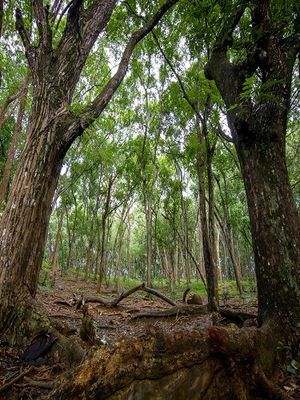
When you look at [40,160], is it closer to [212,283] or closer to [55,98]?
[55,98]

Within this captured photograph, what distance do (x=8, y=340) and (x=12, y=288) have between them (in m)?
0.60

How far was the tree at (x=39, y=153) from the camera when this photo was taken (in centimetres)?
367

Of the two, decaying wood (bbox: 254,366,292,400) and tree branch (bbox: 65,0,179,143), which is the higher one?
tree branch (bbox: 65,0,179,143)

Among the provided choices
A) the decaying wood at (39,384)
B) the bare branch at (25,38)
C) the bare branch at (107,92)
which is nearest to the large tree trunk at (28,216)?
the bare branch at (107,92)

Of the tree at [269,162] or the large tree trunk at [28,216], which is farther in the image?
the large tree trunk at [28,216]

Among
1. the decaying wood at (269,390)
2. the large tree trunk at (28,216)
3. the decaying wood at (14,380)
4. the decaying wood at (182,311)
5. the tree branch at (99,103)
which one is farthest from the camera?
the decaying wood at (182,311)

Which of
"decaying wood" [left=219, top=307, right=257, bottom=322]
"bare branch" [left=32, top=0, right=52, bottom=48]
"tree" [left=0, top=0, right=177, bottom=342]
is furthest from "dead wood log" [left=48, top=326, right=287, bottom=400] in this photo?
"bare branch" [left=32, top=0, right=52, bottom=48]

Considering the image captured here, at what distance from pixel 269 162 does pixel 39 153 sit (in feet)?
10.3

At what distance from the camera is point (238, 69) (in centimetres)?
429

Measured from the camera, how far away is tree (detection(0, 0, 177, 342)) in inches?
144

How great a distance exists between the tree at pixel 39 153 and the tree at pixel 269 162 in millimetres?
2264

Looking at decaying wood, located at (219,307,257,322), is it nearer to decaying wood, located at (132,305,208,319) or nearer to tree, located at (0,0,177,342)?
decaying wood, located at (132,305,208,319)

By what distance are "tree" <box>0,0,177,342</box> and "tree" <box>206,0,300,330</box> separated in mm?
2264

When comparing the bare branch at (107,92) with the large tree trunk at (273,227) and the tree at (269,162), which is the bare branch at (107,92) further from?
the large tree trunk at (273,227)
